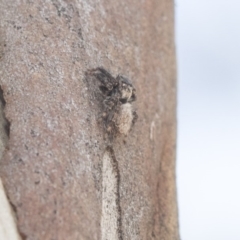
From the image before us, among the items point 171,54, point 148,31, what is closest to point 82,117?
point 148,31

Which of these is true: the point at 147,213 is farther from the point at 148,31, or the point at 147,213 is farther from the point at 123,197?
the point at 148,31

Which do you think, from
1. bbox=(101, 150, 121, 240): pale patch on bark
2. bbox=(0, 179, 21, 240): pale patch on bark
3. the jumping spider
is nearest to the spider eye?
the jumping spider

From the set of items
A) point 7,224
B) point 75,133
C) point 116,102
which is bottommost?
point 7,224

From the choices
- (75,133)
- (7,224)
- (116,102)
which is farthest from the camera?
(116,102)

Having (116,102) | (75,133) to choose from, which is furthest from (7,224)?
(116,102)

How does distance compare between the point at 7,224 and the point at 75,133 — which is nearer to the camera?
the point at 7,224

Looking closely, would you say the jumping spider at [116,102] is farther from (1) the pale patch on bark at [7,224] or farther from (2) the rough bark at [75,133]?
(1) the pale patch on bark at [7,224]

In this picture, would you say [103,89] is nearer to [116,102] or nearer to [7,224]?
[116,102]
